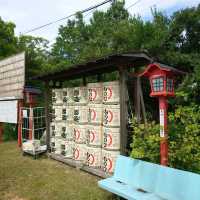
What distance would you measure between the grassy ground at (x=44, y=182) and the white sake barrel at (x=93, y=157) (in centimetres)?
31

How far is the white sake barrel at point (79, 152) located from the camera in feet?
23.7

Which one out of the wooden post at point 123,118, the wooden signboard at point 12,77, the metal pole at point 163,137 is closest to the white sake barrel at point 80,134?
the wooden post at point 123,118

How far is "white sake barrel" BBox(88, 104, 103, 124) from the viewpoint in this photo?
6621 mm

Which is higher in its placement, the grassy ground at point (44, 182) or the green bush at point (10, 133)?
the green bush at point (10, 133)

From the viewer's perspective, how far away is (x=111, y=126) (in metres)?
6.18

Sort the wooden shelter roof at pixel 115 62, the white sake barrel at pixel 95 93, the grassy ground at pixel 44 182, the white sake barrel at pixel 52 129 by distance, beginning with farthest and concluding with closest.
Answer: the white sake barrel at pixel 52 129 < the white sake barrel at pixel 95 93 < the wooden shelter roof at pixel 115 62 < the grassy ground at pixel 44 182

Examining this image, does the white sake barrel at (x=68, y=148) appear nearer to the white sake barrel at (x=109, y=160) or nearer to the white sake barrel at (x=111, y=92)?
the white sake barrel at (x=109, y=160)

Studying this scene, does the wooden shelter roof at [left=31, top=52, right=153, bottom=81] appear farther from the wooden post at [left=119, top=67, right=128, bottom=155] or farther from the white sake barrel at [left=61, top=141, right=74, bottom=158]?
the white sake barrel at [left=61, top=141, right=74, bottom=158]

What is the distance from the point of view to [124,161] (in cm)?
490

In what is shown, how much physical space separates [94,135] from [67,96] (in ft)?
5.89

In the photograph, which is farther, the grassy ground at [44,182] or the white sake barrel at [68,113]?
the white sake barrel at [68,113]

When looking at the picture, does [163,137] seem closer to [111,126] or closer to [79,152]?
[111,126]

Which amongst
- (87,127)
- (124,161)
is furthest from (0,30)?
(124,161)

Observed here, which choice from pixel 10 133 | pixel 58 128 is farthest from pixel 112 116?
pixel 10 133
